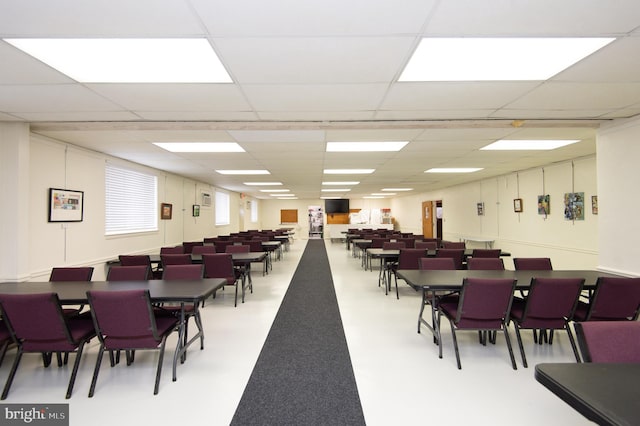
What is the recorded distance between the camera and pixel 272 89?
2762 mm

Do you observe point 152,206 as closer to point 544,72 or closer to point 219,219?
point 219,219

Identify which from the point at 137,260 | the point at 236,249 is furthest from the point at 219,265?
the point at 236,249

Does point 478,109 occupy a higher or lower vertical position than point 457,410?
higher

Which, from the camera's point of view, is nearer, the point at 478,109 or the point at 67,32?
the point at 67,32

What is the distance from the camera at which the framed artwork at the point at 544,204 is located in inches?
273

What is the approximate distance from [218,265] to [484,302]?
3623mm

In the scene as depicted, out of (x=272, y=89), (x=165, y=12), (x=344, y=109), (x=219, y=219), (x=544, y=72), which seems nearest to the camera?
(x=165, y=12)

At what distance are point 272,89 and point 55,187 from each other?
3.82 meters

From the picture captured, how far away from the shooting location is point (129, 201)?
6363 mm

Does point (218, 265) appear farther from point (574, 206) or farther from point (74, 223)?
point (574, 206)

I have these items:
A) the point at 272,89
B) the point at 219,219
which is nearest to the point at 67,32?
the point at 272,89

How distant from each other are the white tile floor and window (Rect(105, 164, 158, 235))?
319 cm

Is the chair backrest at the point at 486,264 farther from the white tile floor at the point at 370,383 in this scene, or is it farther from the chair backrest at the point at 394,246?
the chair backrest at the point at 394,246

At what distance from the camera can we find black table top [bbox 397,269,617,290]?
2.97 meters
